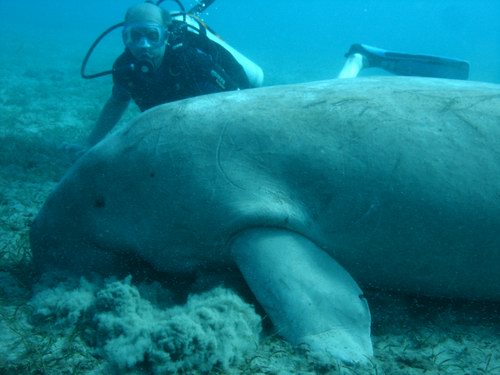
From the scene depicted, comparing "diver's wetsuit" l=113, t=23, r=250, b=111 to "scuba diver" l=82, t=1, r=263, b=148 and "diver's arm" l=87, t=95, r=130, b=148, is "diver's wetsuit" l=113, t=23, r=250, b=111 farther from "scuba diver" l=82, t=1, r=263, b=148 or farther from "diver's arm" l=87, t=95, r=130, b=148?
"diver's arm" l=87, t=95, r=130, b=148

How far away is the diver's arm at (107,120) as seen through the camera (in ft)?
20.1

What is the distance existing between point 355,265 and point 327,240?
0.90 ft

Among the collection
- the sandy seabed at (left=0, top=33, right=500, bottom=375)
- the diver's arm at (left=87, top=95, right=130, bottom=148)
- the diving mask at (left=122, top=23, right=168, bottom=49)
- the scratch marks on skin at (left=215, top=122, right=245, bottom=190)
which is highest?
the diving mask at (left=122, top=23, right=168, bottom=49)

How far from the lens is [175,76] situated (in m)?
6.14

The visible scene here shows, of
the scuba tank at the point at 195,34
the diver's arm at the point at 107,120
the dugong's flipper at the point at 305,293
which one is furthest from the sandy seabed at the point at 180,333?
the scuba tank at the point at 195,34

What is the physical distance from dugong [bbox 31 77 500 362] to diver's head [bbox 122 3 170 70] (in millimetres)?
3394

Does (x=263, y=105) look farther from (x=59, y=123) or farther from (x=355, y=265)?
(x=59, y=123)

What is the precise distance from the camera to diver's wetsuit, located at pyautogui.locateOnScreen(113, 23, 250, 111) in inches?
238

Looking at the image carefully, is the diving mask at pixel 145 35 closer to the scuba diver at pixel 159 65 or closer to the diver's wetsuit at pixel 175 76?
the scuba diver at pixel 159 65

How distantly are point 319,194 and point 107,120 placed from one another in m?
4.82

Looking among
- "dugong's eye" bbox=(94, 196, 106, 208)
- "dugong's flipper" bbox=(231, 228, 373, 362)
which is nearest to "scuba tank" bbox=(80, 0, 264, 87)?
"dugong's eye" bbox=(94, 196, 106, 208)

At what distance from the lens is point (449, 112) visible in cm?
262

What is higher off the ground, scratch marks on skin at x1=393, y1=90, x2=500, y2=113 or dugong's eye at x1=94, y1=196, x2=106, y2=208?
scratch marks on skin at x1=393, y1=90, x2=500, y2=113

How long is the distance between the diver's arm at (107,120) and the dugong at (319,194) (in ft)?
11.5
